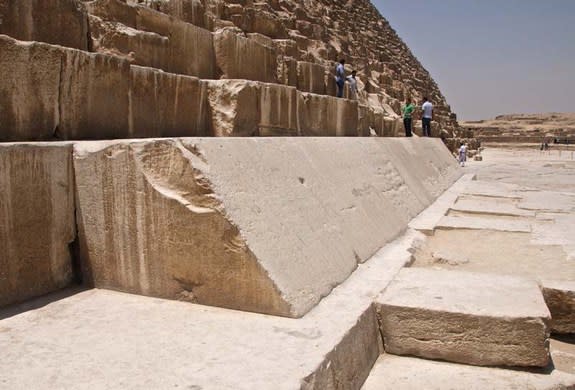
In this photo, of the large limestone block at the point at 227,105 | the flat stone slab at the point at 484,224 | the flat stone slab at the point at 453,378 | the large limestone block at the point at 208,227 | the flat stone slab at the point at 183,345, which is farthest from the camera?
the flat stone slab at the point at 484,224

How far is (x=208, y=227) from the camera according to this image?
238 centimetres

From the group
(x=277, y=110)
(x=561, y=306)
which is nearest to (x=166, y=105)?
(x=277, y=110)

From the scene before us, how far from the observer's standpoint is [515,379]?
6.98ft

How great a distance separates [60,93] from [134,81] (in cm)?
59

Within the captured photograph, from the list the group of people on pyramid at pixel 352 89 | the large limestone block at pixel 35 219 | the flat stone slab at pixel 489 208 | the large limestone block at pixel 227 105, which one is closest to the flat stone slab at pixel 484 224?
the flat stone slab at pixel 489 208

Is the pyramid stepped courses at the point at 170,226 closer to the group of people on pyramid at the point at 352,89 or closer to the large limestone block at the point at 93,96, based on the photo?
the large limestone block at the point at 93,96

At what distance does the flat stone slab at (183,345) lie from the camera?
5.71 feet

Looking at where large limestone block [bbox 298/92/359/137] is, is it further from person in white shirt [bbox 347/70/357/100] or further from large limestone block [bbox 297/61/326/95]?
person in white shirt [bbox 347/70/357/100]

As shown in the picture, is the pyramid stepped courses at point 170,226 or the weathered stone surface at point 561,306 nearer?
the pyramid stepped courses at point 170,226

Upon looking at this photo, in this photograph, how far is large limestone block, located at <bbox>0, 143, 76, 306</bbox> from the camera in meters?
2.43

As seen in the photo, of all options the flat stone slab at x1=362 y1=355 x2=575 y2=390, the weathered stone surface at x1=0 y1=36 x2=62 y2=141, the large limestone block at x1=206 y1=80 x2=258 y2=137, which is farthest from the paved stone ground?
the weathered stone surface at x1=0 y1=36 x2=62 y2=141

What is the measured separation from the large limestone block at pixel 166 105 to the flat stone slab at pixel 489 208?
306cm

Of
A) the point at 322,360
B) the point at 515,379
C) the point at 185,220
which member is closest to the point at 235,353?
the point at 322,360

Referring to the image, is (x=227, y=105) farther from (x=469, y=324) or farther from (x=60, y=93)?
(x=469, y=324)
